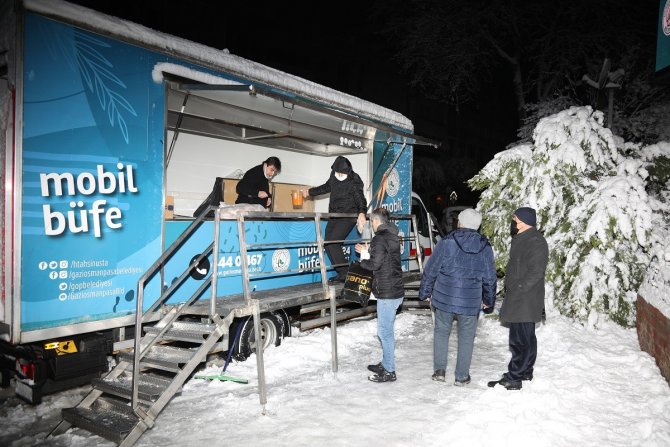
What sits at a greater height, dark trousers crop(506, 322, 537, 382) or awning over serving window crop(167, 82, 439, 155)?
awning over serving window crop(167, 82, 439, 155)

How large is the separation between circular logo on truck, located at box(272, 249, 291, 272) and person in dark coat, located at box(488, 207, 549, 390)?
2695mm

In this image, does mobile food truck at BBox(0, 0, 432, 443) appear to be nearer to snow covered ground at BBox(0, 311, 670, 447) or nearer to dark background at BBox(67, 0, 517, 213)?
snow covered ground at BBox(0, 311, 670, 447)

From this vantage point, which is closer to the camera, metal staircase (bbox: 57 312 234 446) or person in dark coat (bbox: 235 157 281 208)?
metal staircase (bbox: 57 312 234 446)

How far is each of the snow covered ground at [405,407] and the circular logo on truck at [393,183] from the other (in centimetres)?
336

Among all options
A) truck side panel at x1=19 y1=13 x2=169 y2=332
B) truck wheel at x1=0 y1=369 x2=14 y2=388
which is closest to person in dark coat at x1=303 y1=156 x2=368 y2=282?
truck side panel at x1=19 y1=13 x2=169 y2=332

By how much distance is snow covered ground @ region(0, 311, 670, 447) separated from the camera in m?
3.75

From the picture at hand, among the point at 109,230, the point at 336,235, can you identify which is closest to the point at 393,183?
the point at 336,235

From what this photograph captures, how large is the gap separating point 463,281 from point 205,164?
18.1 feet

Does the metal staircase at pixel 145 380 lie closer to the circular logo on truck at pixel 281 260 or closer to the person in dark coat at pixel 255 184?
the circular logo on truck at pixel 281 260

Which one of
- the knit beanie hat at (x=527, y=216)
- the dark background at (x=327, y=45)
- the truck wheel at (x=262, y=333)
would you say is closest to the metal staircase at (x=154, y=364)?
the truck wheel at (x=262, y=333)

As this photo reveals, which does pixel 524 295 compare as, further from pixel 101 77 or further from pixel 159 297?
pixel 101 77

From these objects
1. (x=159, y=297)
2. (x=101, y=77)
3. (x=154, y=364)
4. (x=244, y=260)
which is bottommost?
(x=154, y=364)

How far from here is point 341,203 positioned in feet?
22.0

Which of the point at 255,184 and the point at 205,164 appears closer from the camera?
the point at 255,184
